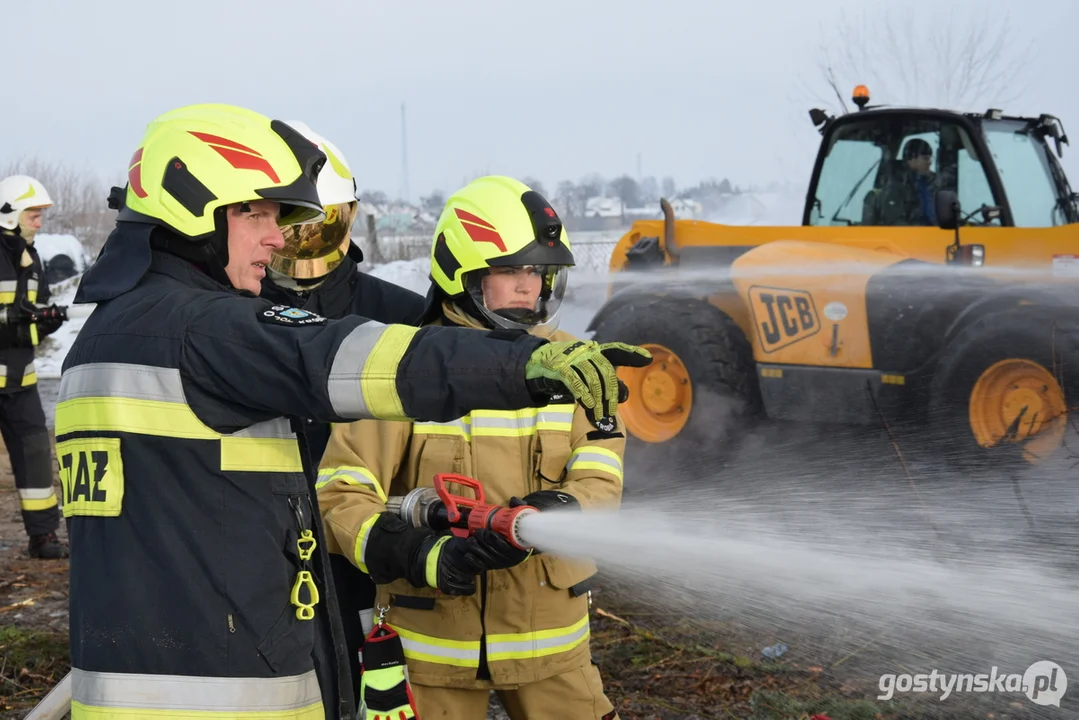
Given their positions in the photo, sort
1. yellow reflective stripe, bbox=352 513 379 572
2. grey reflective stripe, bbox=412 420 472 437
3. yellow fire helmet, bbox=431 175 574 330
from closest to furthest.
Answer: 1. yellow reflective stripe, bbox=352 513 379 572
2. grey reflective stripe, bbox=412 420 472 437
3. yellow fire helmet, bbox=431 175 574 330

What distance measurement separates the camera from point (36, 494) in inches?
266

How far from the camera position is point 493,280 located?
3.29m

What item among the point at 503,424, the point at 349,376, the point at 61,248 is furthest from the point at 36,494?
the point at 61,248

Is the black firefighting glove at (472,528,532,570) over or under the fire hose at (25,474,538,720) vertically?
under

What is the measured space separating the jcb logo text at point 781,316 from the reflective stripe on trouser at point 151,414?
5517mm

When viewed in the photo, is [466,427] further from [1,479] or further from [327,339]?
[1,479]

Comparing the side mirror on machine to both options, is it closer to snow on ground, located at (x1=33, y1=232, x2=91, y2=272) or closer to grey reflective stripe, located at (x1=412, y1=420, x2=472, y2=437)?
grey reflective stripe, located at (x1=412, y1=420, x2=472, y2=437)

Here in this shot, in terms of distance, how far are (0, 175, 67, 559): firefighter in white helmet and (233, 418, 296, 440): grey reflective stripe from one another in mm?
5103

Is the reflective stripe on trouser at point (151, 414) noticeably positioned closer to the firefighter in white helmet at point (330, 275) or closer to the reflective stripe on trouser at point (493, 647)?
the reflective stripe on trouser at point (493, 647)

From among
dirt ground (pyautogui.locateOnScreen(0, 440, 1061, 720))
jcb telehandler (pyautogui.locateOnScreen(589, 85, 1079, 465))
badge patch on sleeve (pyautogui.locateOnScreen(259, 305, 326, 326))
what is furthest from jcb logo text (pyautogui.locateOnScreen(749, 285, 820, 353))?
badge patch on sleeve (pyautogui.locateOnScreen(259, 305, 326, 326))

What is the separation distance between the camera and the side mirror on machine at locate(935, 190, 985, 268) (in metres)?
6.50

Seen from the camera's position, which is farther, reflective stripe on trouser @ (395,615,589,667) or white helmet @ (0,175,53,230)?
white helmet @ (0,175,53,230)

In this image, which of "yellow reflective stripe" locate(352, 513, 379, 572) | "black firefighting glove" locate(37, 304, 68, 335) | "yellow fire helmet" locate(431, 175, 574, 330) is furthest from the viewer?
"black firefighting glove" locate(37, 304, 68, 335)

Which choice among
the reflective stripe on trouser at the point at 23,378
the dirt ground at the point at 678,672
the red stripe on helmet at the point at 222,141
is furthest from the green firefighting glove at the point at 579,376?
the reflective stripe on trouser at the point at 23,378
